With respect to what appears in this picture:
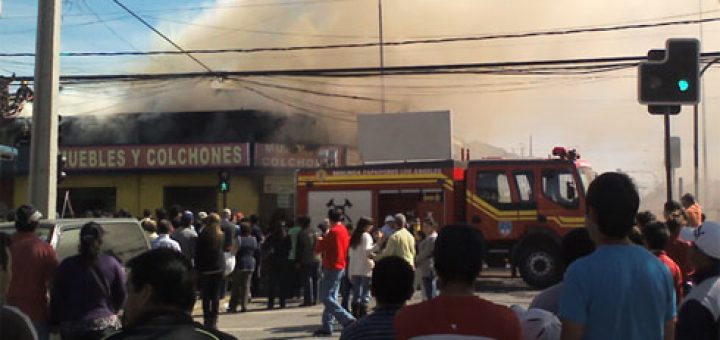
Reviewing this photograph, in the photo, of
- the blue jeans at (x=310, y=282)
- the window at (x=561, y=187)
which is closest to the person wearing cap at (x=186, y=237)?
the blue jeans at (x=310, y=282)

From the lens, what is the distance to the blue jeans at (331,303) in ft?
30.3

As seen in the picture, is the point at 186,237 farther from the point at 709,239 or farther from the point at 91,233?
the point at 709,239

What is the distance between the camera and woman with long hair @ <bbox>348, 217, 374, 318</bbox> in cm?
993

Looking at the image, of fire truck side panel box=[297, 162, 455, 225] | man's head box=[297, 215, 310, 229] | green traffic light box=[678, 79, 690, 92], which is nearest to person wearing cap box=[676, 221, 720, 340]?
green traffic light box=[678, 79, 690, 92]

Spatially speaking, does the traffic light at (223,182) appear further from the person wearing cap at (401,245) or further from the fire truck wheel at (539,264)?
the person wearing cap at (401,245)

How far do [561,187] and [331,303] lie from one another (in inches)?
288

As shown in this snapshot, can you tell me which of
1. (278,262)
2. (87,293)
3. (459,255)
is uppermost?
(459,255)

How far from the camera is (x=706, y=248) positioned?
3297 mm

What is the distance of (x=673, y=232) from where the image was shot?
651cm

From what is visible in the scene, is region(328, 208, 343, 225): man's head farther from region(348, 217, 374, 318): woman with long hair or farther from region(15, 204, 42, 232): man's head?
region(15, 204, 42, 232): man's head

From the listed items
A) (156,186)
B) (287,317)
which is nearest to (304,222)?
(287,317)

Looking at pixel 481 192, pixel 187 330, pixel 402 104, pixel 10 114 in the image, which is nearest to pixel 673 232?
pixel 187 330

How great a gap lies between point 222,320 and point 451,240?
367 inches

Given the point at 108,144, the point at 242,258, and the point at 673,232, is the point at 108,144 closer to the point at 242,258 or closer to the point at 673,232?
the point at 242,258
